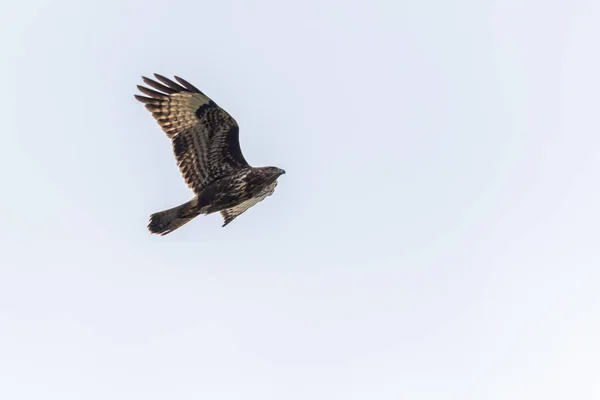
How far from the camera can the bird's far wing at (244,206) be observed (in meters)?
15.8

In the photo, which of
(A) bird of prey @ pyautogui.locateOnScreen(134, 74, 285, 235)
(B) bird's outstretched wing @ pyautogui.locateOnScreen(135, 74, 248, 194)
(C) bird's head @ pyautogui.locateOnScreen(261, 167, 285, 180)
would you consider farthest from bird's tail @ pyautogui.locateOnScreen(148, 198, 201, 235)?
(C) bird's head @ pyautogui.locateOnScreen(261, 167, 285, 180)

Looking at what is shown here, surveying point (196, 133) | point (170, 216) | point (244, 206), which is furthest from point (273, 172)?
point (170, 216)

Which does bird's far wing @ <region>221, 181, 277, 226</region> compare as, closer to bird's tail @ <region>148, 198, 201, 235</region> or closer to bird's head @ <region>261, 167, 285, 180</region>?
bird's head @ <region>261, 167, 285, 180</region>

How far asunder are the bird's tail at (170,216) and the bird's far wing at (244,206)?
1116mm

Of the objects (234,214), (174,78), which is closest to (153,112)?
(174,78)

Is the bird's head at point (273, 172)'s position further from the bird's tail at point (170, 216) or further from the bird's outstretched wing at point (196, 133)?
the bird's tail at point (170, 216)

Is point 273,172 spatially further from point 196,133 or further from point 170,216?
point 170,216

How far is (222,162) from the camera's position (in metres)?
15.7

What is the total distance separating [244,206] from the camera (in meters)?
16.5

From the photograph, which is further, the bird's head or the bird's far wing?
the bird's far wing

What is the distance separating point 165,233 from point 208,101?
2817 millimetres

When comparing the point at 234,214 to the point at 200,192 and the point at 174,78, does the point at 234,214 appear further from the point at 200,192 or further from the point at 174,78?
the point at 174,78

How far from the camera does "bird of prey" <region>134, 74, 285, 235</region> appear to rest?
608 inches

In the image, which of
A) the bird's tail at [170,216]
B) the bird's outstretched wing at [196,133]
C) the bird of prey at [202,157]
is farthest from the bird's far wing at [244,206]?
the bird's tail at [170,216]
